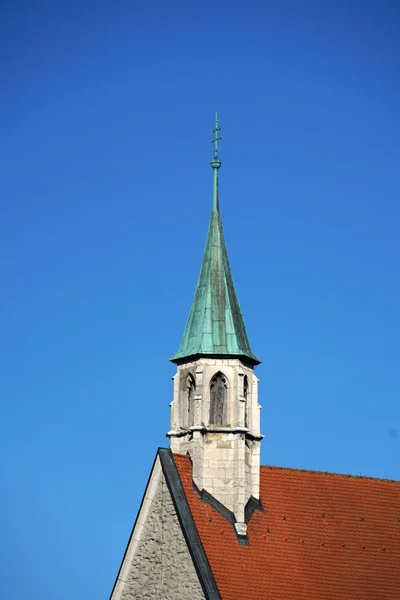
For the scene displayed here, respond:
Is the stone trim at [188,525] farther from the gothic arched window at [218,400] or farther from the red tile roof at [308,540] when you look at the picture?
the gothic arched window at [218,400]

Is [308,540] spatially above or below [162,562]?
above

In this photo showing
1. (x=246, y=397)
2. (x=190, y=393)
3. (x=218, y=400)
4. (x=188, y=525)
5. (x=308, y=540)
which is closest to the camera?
(x=188, y=525)

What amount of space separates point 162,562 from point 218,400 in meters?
5.44

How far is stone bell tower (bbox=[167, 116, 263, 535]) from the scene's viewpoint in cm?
4197

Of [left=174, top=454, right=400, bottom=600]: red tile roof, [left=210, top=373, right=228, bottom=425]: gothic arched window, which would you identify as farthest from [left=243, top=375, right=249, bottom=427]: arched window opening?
[left=174, top=454, right=400, bottom=600]: red tile roof

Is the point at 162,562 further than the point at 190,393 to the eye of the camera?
No

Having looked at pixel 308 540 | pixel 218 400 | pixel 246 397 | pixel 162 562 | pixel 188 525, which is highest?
pixel 246 397

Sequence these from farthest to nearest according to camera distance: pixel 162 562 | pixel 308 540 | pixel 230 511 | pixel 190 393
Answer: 1. pixel 190 393
2. pixel 308 540
3. pixel 230 511
4. pixel 162 562

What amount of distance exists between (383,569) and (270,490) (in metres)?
4.22

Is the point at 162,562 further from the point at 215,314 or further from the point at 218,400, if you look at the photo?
the point at 215,314

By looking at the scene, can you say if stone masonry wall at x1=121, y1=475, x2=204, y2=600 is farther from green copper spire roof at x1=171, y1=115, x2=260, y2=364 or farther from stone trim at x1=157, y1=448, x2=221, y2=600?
green copper spire roof at x1=171, y1=115, x2=260, y2=364

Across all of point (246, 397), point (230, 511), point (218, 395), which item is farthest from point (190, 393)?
point (230, 511)

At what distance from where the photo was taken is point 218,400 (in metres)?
43.1

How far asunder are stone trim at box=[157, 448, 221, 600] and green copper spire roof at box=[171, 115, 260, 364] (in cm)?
356
